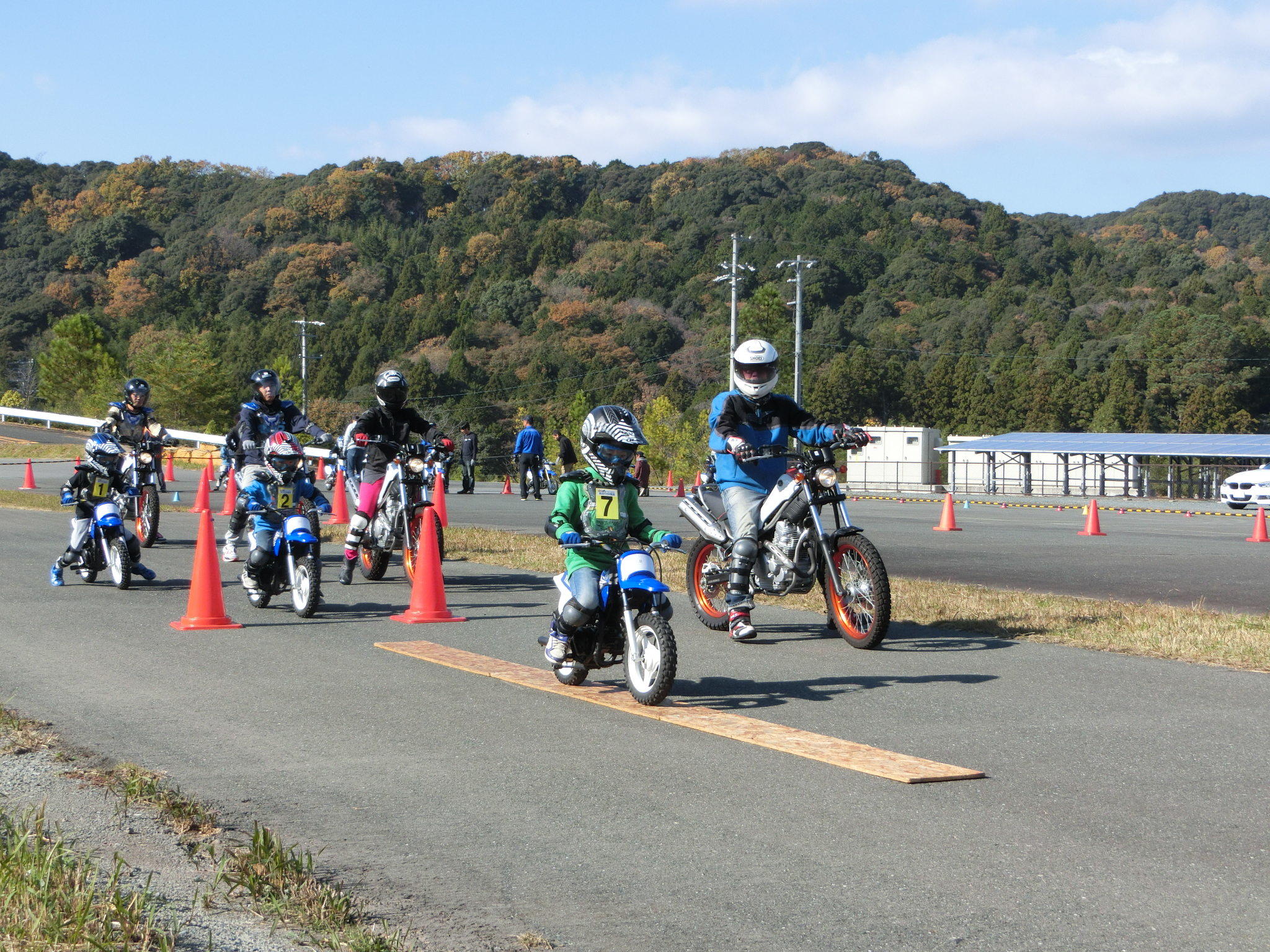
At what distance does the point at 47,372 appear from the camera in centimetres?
9012

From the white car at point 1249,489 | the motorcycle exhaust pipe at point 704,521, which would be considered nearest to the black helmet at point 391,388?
the motorcycle exhaust pipe at point 704,521

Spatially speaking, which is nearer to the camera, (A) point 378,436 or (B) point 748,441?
(B) point 748,441

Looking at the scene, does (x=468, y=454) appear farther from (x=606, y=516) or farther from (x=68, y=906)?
(x=68, y=906)

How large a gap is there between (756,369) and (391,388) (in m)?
4.36

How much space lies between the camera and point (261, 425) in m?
13.0

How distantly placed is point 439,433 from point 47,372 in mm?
84510

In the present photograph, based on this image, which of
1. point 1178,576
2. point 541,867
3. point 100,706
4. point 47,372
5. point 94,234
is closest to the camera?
point 541,867

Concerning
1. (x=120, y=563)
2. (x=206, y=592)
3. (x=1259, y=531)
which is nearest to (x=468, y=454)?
(x=1259, y=531)

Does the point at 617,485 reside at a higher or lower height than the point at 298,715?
higher

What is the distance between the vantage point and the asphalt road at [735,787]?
4254mm

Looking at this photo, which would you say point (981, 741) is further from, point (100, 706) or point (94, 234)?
point (94, 234)

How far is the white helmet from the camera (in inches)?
414

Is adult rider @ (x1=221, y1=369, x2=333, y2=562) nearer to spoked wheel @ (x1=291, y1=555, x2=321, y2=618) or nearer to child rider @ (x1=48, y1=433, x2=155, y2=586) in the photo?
child rider @ (x1=48, y1=433, x2=155, y2=586)

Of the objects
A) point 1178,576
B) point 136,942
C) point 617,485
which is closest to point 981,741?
point 617,485
